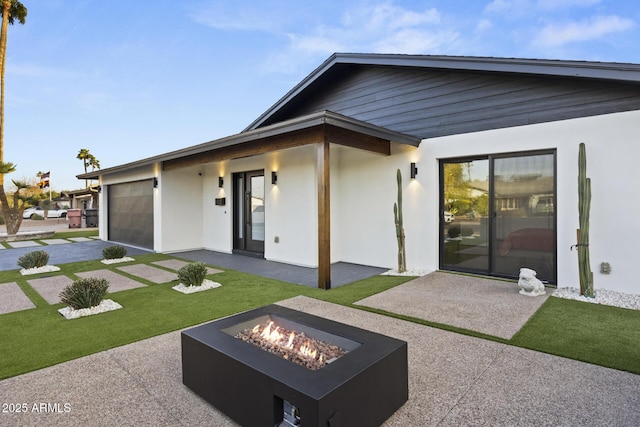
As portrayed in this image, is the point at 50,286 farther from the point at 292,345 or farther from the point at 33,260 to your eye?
the point at 292,345

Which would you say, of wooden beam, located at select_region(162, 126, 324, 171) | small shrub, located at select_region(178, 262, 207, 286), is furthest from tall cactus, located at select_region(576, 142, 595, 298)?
small shrub, located at select_region(178, 262, 207, 286)

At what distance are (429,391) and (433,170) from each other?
4.97 m

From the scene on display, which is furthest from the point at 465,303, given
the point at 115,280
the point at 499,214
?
Result: the point at 115,280

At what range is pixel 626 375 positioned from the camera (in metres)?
2.57

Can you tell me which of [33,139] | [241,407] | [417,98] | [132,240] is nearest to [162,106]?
[132,240]

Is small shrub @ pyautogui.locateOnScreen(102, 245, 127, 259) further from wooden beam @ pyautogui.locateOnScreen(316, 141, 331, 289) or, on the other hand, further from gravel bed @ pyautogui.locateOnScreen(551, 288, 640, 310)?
gravel bed @ pyautogui.locateOnScreen(551, 288, 640, 310)

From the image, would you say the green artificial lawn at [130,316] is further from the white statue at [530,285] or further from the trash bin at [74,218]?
the trash bin at [74,218]

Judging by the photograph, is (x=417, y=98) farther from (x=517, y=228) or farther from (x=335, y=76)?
(x=517, y=228)

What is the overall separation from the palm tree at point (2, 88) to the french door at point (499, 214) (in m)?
16.1

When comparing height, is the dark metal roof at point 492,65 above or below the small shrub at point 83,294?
above

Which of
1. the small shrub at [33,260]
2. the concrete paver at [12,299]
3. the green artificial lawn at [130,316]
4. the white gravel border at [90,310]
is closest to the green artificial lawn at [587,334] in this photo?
the green artificial lawn at [130,316]

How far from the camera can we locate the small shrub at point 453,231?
6.47m

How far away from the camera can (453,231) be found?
21.4 ft

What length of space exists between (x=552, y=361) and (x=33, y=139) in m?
26.4
